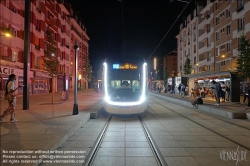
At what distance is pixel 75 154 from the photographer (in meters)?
5.91

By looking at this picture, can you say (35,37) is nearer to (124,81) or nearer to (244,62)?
(124,81)

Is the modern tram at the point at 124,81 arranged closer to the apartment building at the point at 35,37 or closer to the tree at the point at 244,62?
the apartment building at the point at 35,37

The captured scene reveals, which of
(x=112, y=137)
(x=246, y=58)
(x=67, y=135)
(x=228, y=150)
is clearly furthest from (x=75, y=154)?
(x=246, y=58)

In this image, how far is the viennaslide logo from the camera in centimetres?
562

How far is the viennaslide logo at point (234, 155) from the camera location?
562 centimetres

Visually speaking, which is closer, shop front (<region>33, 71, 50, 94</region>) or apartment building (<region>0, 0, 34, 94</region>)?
apartment building (<region>0, 0, 34, 94</region>)

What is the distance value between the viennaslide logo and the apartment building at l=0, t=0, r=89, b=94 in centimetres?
1503

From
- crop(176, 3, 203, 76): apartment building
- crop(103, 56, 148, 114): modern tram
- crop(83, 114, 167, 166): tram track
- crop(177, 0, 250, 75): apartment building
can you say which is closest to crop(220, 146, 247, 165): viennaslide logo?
crop(83, 114, 167, 166): tram track

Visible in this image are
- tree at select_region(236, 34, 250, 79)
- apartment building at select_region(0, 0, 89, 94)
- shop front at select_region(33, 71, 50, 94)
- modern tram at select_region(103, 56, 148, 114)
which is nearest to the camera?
modern tram at select_region(103, 56, 148, 114)

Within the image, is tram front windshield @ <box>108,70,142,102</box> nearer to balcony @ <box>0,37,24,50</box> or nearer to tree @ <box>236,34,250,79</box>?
tree @ <box>236,34,250,79</box>

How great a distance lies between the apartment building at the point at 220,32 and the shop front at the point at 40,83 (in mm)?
27384

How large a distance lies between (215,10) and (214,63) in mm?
9080

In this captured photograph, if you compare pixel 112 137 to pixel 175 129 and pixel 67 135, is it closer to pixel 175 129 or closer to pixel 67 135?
pixel 67 135

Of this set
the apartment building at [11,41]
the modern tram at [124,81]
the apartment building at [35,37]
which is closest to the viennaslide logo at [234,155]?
the modern tram at [124,81]
